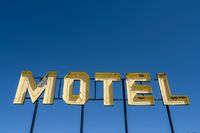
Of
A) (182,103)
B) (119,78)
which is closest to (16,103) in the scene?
Answer: (119,78)

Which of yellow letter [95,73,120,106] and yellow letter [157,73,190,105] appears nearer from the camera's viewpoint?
yellow letter [95,73,120,106]

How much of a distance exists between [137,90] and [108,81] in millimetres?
1994

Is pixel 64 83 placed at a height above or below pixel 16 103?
above

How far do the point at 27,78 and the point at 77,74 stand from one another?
328cm

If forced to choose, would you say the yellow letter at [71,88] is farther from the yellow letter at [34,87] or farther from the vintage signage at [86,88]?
the yellow letter at [34,87]

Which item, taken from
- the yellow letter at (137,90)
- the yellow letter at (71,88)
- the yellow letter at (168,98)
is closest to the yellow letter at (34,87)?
the yellow letter at (71,88)

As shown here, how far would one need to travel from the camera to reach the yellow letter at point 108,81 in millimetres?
→ 13039

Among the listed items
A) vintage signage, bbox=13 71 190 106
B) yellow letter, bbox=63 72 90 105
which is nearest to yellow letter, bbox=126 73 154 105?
vintage signage, bbox=13 71 190 106

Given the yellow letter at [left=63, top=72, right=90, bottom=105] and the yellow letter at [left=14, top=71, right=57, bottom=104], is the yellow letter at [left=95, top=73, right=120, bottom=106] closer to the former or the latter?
the yellow letter at [left=63, top=72, right=90, bottom=105]

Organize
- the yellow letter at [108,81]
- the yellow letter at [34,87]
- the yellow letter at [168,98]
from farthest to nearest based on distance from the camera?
the yellow letter at [168,98] → the yellow letter at [108,81] → the yellow letter at [34,87]

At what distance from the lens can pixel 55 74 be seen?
1391cm

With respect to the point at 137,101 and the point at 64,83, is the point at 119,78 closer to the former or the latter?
the point at 137,101

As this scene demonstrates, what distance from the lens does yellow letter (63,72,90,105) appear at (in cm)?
1286

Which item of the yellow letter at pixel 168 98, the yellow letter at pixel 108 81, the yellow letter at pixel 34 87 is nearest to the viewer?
the yellow letter at pixel 34 87
